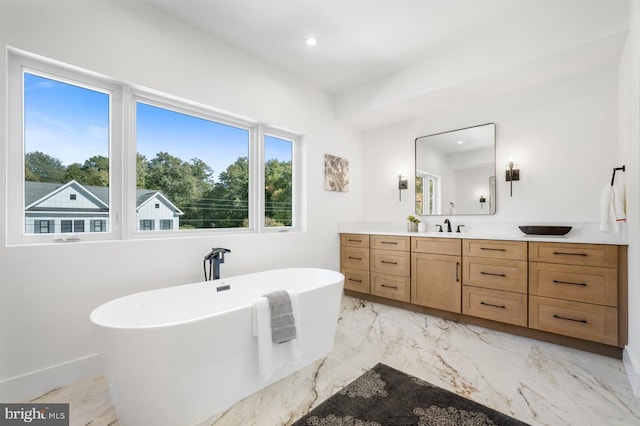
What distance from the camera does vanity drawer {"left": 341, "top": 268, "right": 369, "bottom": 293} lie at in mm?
3818

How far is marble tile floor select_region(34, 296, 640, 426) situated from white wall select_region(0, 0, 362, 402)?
296 millimetres

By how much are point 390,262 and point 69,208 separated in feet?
10.3

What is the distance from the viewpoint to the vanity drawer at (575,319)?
2.27 m

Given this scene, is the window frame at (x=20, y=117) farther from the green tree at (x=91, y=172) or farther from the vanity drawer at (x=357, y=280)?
the vanity drawer at (x=357, y=280)

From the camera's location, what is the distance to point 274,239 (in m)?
3.25

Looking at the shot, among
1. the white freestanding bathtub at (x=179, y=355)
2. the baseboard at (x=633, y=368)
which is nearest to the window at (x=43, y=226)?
the white freestanding bathtub at (x=179, y=355)

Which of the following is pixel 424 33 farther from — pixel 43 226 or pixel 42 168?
pixel 43 226

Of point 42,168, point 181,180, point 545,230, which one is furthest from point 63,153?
point 545,230

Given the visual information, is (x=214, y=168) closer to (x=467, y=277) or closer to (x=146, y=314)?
(x=146, y=314)

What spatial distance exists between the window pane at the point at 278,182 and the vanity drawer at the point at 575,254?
2.57 meters

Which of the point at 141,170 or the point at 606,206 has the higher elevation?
the point at 141,170

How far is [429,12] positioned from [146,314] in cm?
322

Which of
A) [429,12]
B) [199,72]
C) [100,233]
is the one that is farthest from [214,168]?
[429,12]

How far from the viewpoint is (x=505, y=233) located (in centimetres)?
321
